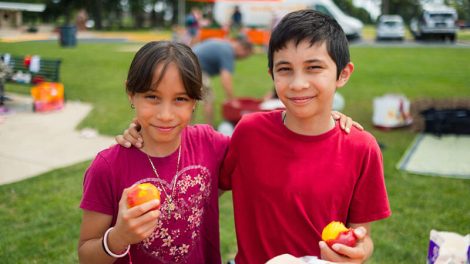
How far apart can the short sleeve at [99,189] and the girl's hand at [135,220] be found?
0.75 ft

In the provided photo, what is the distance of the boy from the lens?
1.92 meters

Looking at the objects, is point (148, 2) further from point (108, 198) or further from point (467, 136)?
point (108, 198)

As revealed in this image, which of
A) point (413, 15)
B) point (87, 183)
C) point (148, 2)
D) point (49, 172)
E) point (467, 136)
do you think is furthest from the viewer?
point (413, 15)

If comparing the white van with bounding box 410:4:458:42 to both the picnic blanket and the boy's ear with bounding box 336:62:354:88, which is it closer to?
the picnic blanket

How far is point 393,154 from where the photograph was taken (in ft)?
20.9

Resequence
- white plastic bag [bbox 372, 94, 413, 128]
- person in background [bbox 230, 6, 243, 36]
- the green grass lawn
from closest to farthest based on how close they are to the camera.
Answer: the green grass lawn → white plastic bag [bbox 372, 94, 413, 128] → person in background [bbox 230, 6, 243, 36]

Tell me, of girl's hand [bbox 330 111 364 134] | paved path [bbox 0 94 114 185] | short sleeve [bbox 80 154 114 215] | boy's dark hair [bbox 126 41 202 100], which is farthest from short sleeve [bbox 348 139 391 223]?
paved path [bbox 0 94 114 185]

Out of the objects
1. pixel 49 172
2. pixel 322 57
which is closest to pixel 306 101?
pixel 322 57

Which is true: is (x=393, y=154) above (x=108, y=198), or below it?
below

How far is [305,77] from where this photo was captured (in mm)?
1904

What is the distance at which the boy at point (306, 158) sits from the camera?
6.30ft

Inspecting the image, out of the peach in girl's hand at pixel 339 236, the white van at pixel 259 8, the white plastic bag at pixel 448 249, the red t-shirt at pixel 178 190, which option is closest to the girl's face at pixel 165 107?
the red t-shirt at pixel 178 190

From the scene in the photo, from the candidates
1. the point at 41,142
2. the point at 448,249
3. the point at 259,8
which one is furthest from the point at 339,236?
the point at 259,8

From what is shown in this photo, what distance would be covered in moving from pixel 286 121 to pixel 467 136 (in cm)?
620
